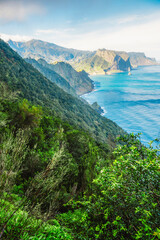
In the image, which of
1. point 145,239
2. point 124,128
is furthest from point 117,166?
point 124,128

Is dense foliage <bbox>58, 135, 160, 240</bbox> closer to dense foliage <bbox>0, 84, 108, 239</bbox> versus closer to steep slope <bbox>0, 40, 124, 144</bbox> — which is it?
dense foliage <bbox>0, 84, 108, 239</bbox>

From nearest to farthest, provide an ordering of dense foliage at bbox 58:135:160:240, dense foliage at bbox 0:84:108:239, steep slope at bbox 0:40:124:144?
dense foliage at bbox 0:84:108:239 → dense foliage at bbox 58:135:160:240 → steep slope at bbox 0:40:124:144

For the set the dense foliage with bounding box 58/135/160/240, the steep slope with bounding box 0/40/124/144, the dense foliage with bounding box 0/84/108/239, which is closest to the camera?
the dense foliage with bounding box 0/84/108/239

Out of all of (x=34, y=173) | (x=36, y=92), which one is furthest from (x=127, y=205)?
(x=36, y=92)

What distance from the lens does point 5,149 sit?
3.96 m

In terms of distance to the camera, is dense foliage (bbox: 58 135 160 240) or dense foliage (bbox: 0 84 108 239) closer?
dense foliage (bbox: 0 84 108 239)

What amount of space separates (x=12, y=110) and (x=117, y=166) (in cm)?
1320

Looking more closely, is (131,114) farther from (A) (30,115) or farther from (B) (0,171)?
(B) (0,171)

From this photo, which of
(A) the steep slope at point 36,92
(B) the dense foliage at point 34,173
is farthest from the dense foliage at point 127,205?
(A) the steep slope at point 36,92

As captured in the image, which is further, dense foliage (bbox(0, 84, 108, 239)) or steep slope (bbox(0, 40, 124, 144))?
steep slope (bbox(0, 40, 124, 144))

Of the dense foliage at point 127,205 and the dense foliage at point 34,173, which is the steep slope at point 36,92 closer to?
the dense foliage at point 34,173

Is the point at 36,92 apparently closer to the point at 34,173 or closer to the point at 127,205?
the point at 34,173

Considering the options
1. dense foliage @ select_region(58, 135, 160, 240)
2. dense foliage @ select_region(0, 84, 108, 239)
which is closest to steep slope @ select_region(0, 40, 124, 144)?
dense foliage @ select_region(0, 84, 108, 239)

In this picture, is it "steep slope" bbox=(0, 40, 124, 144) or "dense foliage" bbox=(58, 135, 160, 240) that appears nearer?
"dense foliage" bbox=(58, 135, 160, 240)
